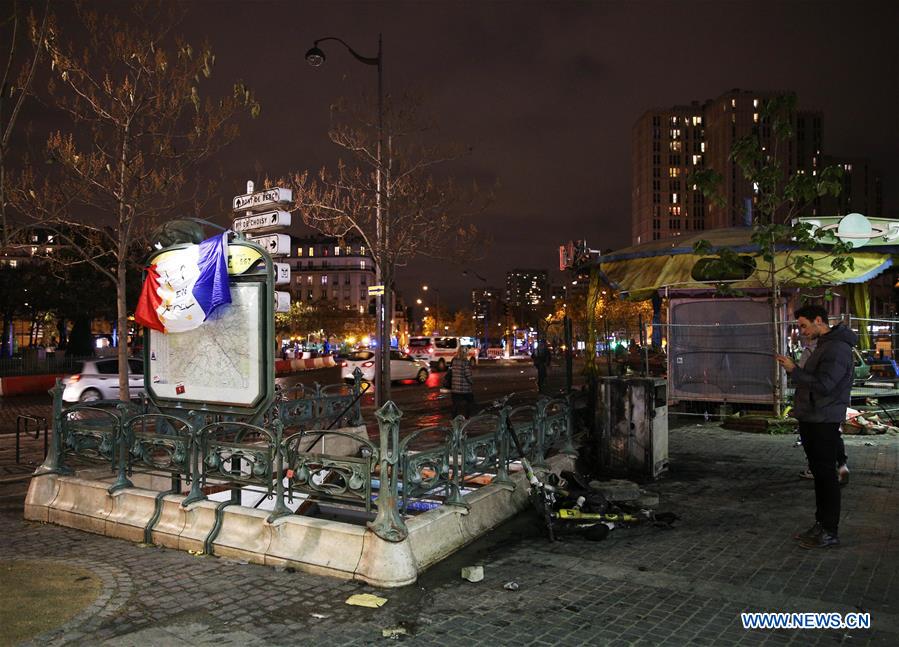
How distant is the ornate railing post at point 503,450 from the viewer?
7371 mm

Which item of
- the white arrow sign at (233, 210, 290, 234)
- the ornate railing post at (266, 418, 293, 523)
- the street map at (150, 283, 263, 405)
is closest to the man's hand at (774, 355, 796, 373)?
the ornate railing post at (266, 418, 293, 523)

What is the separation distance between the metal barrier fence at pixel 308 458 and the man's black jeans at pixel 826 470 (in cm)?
299

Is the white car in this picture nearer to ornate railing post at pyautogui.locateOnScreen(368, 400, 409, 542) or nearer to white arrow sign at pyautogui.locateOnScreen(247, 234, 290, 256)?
white arrow sign at pyautogui.locateOnScreen(247, 234, 290, 256)

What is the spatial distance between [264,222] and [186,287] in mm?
1721

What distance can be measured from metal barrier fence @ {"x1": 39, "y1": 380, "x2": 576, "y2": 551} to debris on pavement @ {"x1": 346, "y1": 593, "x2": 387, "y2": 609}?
49 cm

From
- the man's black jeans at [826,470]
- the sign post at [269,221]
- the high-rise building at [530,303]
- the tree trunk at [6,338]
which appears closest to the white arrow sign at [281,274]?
the sign post at [269,221]

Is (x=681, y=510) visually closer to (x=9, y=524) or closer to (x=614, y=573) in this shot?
(x=614, y=573)

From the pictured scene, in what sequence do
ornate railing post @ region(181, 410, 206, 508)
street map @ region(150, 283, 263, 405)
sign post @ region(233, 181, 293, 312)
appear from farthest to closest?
1. sign post @ region(233, 181, 293, 312)
2. street map @ region(150, 283, 263, 405)
3. ornate railing post @ region(181, 410, 206, 508)

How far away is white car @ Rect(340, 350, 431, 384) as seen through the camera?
29.8 metres

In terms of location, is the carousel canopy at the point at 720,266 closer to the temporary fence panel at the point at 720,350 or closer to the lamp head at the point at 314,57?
the temporary fence panel at the point at 720,350

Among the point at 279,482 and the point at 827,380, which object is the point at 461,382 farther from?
the point at 827,380

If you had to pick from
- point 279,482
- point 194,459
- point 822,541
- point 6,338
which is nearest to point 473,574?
point 279,482

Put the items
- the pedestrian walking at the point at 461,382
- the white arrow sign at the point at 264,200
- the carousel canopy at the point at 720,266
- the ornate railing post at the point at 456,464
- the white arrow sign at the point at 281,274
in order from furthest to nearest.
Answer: the pedestrian walking at the point at 461,382, the carousel canopy at the point at 720,266, the white arrow sign at the point at 264,200, the white arrow sign at the point at 281,274, the ornate railing post at the point at 456,464

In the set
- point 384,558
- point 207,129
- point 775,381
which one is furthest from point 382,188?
point 384,558
